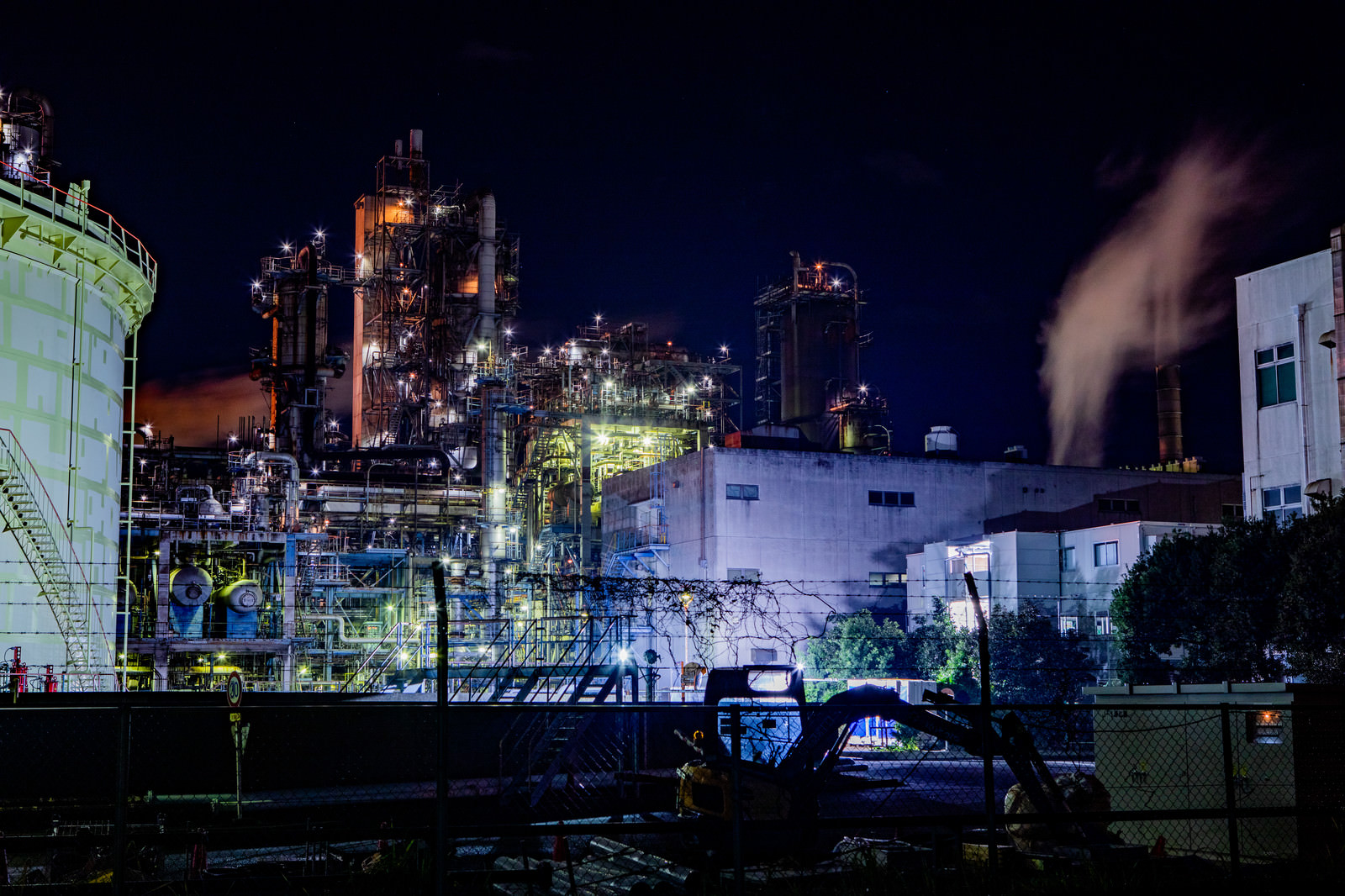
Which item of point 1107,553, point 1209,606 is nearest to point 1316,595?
point 1209,606

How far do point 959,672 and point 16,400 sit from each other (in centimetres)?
3356

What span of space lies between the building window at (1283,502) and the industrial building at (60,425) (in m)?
34.5

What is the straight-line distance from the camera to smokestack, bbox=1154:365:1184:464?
258 feet

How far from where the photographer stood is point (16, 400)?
31.5m

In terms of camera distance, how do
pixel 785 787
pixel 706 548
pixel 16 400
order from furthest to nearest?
pixel 706 548
pixel 16 400
pixel 785 787

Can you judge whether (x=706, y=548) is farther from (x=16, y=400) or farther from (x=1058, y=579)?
(x=16, y=400)

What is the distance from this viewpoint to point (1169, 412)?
7956cm

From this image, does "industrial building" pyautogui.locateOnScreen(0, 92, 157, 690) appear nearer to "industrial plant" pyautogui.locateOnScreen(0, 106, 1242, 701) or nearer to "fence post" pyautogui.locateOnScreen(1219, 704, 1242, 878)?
"industrial plant" pyautogui.locateOnScreen(0, 106, 1242, 701)

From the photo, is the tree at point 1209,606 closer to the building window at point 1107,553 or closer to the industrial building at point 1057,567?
the industrial building at point 1057,567

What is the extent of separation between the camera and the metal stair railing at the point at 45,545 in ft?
99.8

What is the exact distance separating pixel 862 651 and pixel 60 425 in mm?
34056

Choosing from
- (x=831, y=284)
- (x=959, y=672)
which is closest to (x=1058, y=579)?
(x=959, y=672)

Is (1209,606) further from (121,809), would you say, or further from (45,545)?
(121,809)

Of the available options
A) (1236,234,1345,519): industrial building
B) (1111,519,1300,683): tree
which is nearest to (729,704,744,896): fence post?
(1111,519,1300,683): tree
